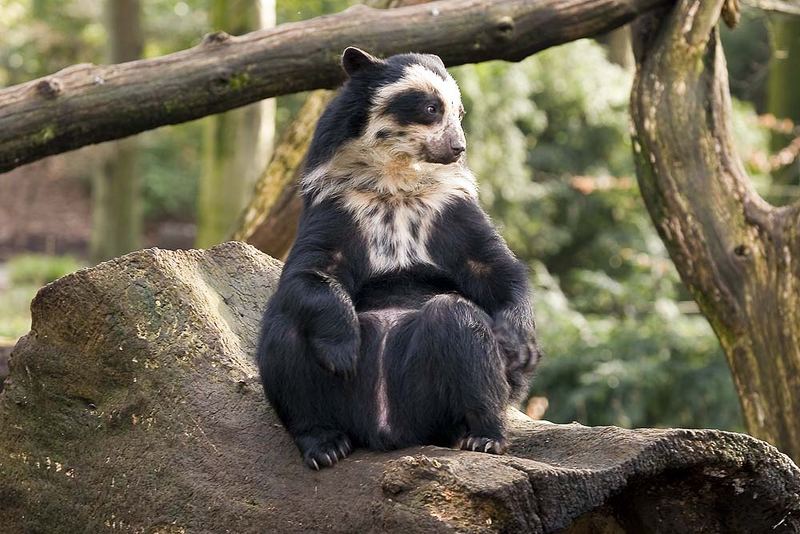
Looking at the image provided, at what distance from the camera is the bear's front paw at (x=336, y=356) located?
4180 millimetres

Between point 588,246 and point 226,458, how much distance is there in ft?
41.0

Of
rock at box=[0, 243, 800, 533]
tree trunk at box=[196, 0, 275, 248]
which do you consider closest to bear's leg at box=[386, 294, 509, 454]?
rock at box=[0, 243, 800, 533]

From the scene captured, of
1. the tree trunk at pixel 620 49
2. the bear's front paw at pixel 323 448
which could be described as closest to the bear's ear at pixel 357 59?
the bear's front paw at pixel 323 448

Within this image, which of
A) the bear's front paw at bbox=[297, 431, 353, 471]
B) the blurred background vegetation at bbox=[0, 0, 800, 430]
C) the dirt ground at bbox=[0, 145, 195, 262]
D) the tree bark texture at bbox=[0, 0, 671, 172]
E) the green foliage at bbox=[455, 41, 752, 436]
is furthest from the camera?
the dirt ground at bbox=[0, 145, 195, 262]

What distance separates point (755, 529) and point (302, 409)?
5.19 feet

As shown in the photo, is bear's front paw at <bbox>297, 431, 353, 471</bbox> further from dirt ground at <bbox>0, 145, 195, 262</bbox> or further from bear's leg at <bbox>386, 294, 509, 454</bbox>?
dirt ground at <bbox>0, 145, 195, 262</bbox>

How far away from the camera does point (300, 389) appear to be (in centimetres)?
424

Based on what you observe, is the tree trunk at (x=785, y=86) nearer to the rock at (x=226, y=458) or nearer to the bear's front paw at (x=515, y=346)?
the rock at (x=226, y=458)

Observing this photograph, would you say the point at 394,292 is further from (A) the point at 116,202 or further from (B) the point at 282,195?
(A) the point at 116,202

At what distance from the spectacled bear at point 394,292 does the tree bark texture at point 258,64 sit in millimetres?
1847

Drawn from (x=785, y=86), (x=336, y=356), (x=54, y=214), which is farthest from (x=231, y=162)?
(x=54, y=214)

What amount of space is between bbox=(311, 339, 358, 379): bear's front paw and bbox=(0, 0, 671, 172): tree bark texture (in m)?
2.71

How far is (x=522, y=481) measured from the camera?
3.49 m

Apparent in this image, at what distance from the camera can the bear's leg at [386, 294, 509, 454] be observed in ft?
13.3
